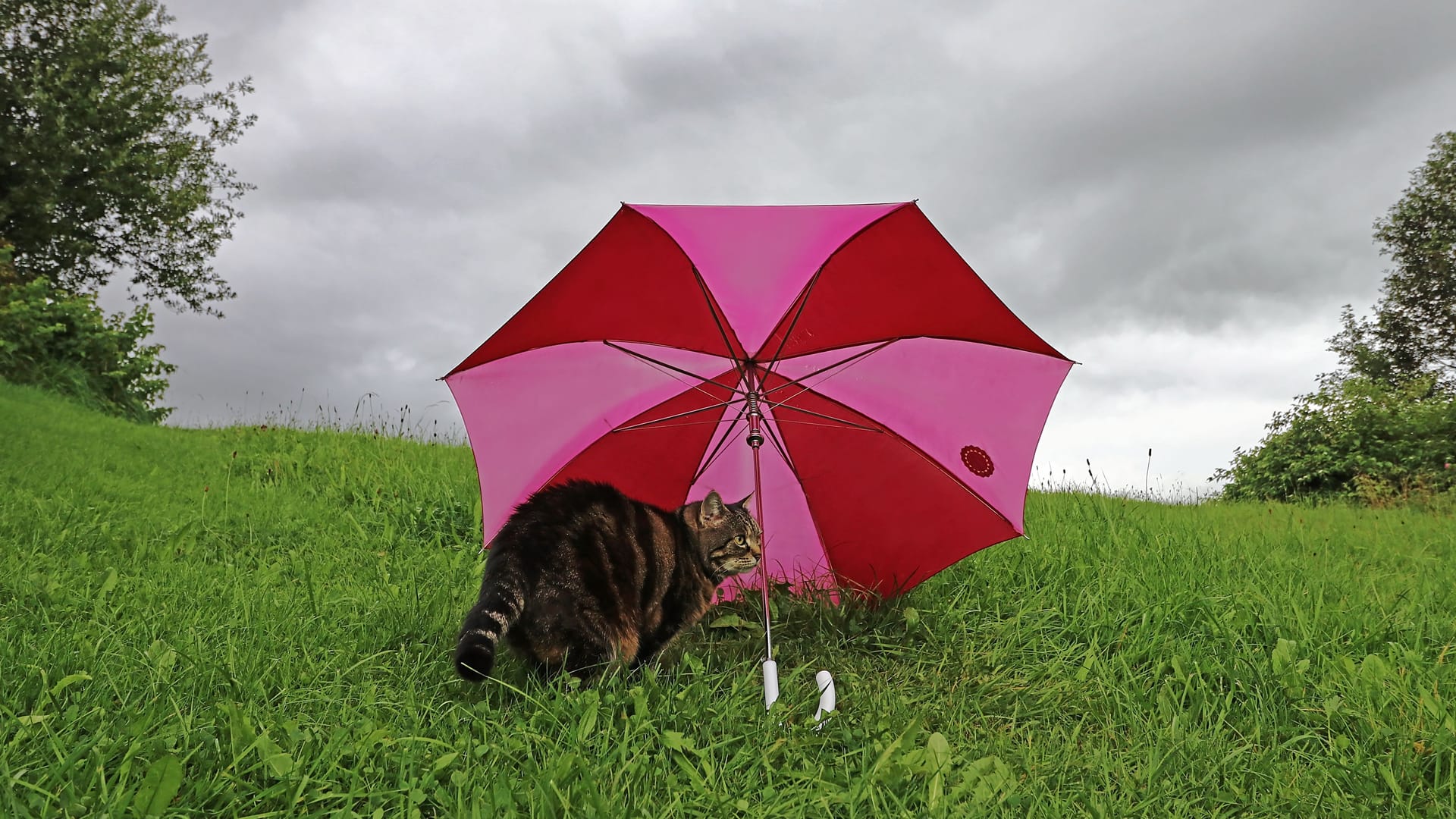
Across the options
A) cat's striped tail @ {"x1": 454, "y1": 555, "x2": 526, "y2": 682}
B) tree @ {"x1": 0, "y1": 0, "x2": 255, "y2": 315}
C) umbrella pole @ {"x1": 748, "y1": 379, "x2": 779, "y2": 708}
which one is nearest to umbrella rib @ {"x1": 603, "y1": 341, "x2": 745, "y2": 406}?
umbrella pole @ {"x1": 748, "y1": 379, "x2": 779, "y2": 708}

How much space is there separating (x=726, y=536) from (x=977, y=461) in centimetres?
123

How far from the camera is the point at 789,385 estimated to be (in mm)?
3727

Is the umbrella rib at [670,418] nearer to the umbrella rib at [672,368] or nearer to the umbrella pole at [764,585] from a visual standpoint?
the umbrella rib at [672,368]

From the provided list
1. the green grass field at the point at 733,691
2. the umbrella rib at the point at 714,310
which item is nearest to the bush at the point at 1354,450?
the green grass field at the point at 733,691

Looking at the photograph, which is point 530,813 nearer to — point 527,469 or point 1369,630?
point 527,469

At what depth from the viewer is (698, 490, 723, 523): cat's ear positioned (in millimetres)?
3748

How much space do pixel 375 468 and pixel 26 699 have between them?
493 cm

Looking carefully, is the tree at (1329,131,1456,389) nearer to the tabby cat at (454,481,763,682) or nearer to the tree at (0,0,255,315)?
the tabby cat at (454,481,763,682)

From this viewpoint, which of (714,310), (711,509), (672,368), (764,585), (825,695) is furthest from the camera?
(711,509)

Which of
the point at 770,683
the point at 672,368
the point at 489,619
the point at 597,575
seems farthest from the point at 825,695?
the point at 672,368

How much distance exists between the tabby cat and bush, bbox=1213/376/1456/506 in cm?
1422

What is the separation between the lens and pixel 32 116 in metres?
20.4

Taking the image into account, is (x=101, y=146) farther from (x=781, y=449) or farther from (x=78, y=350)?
(x=781, y=449)

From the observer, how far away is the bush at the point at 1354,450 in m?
14.6
